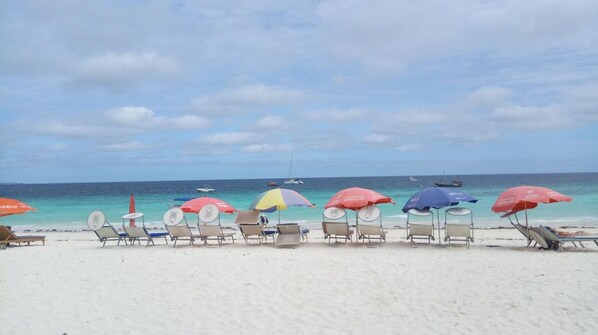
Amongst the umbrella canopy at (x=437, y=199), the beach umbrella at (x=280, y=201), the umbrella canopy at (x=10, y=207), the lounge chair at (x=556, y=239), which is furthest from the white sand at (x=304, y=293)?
the umbrella canopy at (x=10, y=207)

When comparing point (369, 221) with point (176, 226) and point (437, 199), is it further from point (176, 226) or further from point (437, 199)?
point (176, 226)

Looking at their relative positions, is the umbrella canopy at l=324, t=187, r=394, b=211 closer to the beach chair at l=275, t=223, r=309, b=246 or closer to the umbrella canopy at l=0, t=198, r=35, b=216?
the beach chair at l=275, t=223, r=309, b=246

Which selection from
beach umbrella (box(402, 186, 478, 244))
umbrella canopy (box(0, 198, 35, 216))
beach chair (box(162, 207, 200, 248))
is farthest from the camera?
umbrella canopy (box(0, 198, 35, 216))

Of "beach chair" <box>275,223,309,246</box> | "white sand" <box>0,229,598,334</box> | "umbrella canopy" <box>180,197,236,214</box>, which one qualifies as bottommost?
"white sand" <box>0,229,598,334</box>

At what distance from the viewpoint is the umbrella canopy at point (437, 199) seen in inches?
426

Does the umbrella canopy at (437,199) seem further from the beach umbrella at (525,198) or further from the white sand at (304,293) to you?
the white sand at (304,293)

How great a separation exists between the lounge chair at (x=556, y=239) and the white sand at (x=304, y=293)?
0.33 m

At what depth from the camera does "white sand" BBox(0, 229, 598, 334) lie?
517 centimetres

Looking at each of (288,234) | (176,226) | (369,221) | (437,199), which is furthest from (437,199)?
(176,226)

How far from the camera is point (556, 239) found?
10.2 metres

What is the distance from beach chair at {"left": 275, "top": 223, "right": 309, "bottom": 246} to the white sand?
5.10 ft

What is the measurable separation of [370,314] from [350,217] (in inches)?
835

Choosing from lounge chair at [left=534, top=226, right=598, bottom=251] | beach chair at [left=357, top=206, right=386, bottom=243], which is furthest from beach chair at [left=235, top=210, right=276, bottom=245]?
lounge chair at [left=534, top=226, right=598, bottom=251]

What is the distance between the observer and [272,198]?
11.9 metres
